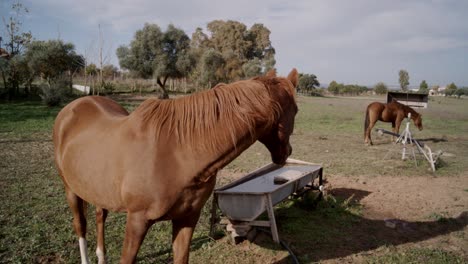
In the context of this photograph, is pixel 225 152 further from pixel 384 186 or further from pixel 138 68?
pixel 138 68

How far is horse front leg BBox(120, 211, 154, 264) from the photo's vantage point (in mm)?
1995

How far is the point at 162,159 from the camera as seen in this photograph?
1.90 meters

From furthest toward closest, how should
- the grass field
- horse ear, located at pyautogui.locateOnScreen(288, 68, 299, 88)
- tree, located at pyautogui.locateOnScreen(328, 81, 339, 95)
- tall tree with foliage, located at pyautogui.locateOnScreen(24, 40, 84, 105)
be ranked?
1. tree, located at pyautogui.locateOnScreen(328, 81, 339, 95)
2. tall tree with foliage, located at pyautogui.locateOnScreen(24, 40, 84, 105)
3. the grass field
4. horse ear, located at pyautogui.locateOnScreen(288, 68, 299, 88)

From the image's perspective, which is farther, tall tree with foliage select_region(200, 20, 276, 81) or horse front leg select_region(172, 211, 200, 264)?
tall tree with foliage select_region(200, 20, 276, 81)

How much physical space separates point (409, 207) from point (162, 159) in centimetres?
509

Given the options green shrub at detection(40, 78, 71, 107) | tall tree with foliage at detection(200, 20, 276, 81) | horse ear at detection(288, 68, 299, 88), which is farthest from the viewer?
tall tree with foliage at detection(200, 20, 276, 81)

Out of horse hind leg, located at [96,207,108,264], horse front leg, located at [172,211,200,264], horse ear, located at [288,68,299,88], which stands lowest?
horse hind leg, located at [96,207,108,264]

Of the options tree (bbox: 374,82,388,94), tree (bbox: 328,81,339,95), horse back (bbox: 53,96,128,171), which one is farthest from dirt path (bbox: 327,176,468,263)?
tree (bbox: 374,82,388,94)

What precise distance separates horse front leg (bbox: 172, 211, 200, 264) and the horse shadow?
1.60m

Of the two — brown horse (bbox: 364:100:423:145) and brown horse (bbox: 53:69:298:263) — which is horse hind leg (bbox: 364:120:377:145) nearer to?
brown horse (bbox: 364:100:423:145)

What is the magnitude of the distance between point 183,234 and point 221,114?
3.30 ft

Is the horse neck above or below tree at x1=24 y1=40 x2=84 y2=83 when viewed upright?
below

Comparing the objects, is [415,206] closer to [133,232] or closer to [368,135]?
[133,232]

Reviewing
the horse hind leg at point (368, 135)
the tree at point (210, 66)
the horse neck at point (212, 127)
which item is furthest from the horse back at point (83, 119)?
the tree at point (210, 66)
